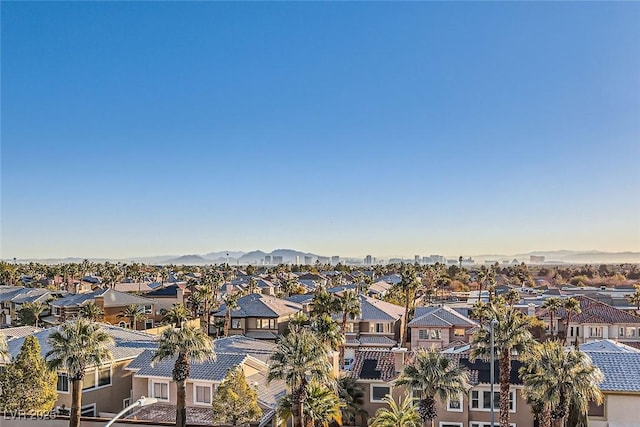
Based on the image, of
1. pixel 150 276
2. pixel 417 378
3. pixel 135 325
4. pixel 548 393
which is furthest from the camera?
pixel 150 276

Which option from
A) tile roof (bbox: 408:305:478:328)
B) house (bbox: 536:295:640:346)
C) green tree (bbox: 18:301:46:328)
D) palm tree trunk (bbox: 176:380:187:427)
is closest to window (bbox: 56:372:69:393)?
palm tree trunk (bbox: 176:380:187:427)

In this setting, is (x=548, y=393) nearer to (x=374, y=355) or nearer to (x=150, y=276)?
(x=374, y=355)

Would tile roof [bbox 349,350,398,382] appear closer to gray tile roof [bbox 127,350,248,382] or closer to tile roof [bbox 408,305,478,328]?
gray tile roof [bbox 127,350,248,382]

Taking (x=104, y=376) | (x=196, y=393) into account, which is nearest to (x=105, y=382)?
(x=104, y=376)

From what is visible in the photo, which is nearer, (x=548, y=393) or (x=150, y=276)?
(x=548, y=393)

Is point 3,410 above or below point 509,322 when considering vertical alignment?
below

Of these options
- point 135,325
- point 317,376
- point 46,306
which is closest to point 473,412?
point 317,376
